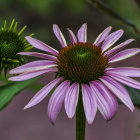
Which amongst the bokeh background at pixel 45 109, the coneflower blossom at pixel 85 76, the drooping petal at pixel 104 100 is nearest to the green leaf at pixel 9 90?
the coneflower blossom at pixel 85 76

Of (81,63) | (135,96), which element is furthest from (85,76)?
(135,96)

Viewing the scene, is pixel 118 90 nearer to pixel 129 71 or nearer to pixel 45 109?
pixel 129 71

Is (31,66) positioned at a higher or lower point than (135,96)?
higher

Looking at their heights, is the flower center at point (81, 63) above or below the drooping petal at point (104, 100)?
above

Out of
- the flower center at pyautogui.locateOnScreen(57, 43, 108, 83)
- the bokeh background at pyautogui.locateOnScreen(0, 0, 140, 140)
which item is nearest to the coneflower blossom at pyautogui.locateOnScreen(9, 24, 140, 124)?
the flower center at pyautogui.locateOnScreen(57, 43, 108, 83)

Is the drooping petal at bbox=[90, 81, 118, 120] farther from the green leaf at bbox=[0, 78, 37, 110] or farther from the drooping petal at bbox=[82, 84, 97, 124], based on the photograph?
the green leaf at bbox=[0, 78, 37, 110]

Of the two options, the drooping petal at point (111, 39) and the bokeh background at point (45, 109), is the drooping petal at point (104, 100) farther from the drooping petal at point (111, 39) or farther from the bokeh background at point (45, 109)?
the bokeh background at point (45, 109)

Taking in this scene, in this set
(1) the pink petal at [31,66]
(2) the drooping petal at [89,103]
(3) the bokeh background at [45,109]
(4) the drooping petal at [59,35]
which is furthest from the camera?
(3) the bokeh background at [45,109]
